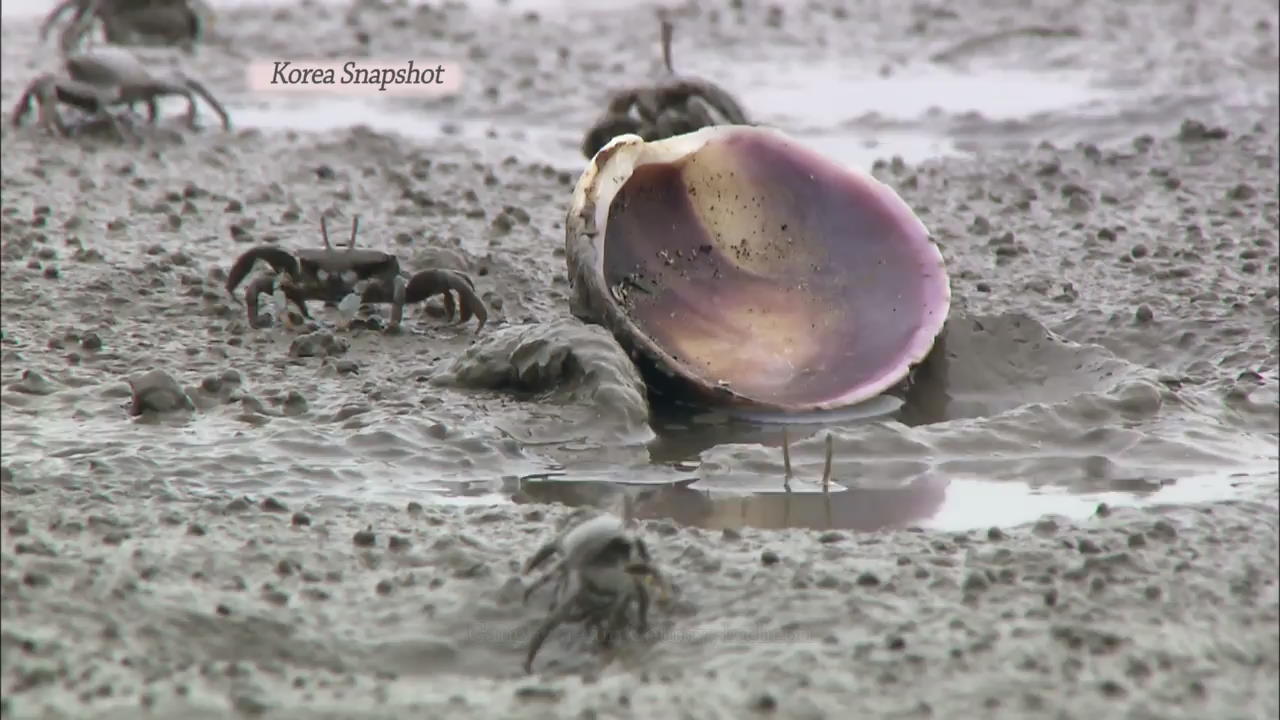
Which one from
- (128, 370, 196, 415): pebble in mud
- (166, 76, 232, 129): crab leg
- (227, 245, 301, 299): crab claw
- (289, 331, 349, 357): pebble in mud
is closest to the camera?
(128, 370, 196, 415): pebble in mud

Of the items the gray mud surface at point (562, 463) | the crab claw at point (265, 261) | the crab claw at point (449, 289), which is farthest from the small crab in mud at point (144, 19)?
the crab claw at point (449, 289)

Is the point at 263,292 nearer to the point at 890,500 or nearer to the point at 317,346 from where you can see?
the point at 317,346

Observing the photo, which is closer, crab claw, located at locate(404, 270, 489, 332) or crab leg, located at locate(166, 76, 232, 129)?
crab claw, located at locate(404, 270, 489, 332)

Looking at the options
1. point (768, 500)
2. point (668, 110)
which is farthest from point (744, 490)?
point (668, 110)

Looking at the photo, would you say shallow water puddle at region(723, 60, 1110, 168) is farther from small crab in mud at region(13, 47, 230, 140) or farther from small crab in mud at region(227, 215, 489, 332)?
small crab in mud at region(227, 215, 489, 332)

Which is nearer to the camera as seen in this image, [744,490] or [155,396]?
[744,490]

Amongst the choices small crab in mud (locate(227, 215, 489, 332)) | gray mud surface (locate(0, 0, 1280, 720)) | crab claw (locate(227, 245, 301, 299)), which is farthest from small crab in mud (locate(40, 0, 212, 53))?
small crab in mud (locate(227, 215, 489, 332))

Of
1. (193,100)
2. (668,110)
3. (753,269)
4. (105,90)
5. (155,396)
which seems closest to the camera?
(155,396)
